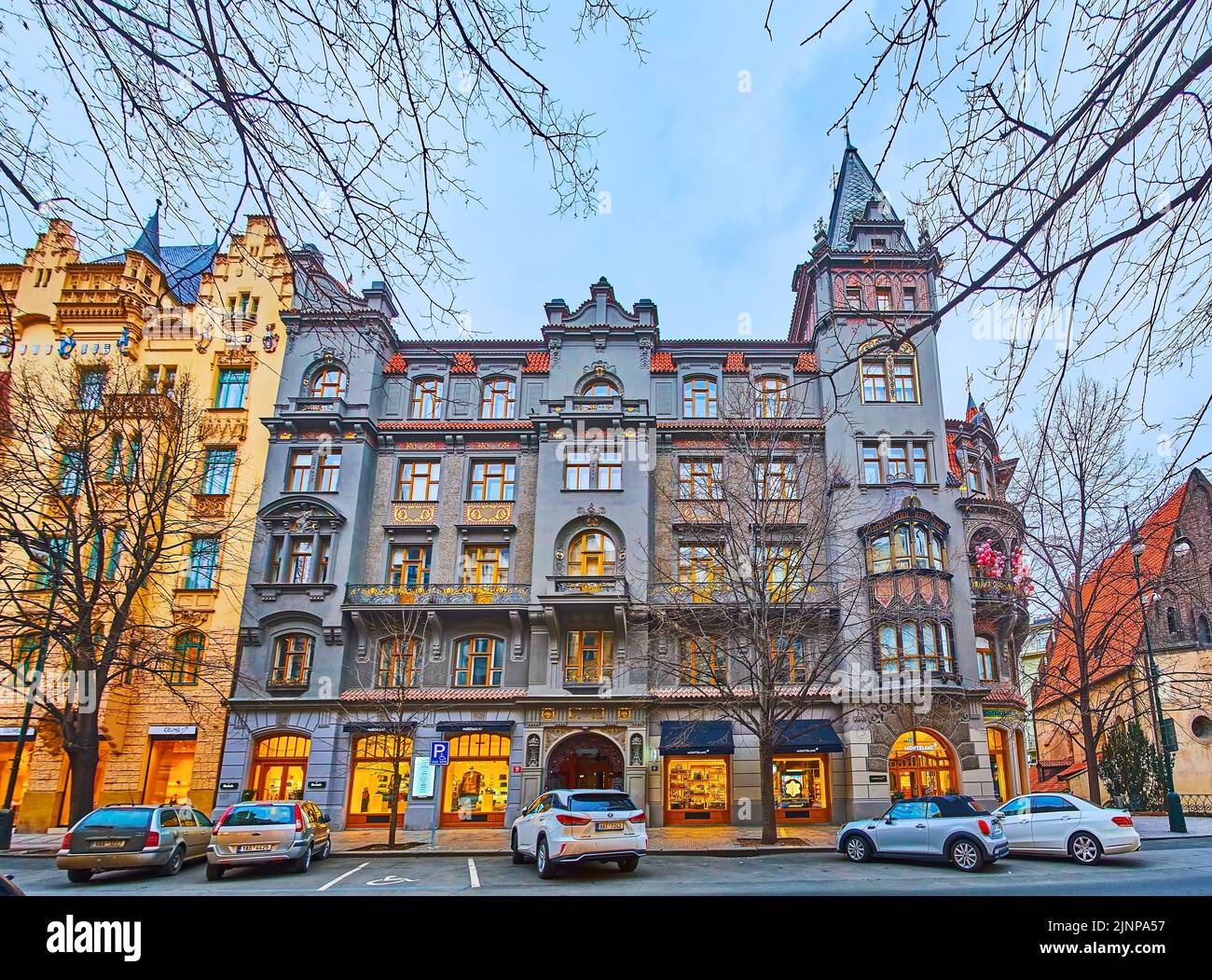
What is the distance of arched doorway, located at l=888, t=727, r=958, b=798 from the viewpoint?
2586 cm

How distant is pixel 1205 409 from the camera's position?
12.2ft

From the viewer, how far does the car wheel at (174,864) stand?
15484mm

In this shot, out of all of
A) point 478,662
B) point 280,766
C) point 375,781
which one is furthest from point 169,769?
point 478,662

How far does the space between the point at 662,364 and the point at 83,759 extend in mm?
24381

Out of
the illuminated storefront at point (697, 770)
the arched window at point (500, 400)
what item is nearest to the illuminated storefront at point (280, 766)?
the illuminated storefront at point (697, 770)

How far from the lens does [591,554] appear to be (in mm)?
28359

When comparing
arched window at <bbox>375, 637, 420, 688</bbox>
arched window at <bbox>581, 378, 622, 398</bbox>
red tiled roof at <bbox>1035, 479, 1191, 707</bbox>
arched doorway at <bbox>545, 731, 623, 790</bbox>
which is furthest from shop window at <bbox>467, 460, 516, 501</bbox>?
red tiled roof at <bbox>1035, 479, 1191, 707</bbox>

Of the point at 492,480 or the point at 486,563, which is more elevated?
the point at 492,480

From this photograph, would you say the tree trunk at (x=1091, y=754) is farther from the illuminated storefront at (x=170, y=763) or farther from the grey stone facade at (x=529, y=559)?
the illuminated storefront at (x=170, y=763)

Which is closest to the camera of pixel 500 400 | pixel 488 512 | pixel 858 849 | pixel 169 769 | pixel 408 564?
pixel 858 849

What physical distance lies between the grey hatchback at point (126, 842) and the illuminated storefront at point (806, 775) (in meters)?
18.6

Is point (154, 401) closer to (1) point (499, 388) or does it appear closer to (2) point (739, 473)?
(1) point (499, 388)

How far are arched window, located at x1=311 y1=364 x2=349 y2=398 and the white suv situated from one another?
21841 millimetres

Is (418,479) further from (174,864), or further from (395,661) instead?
(174,864)
